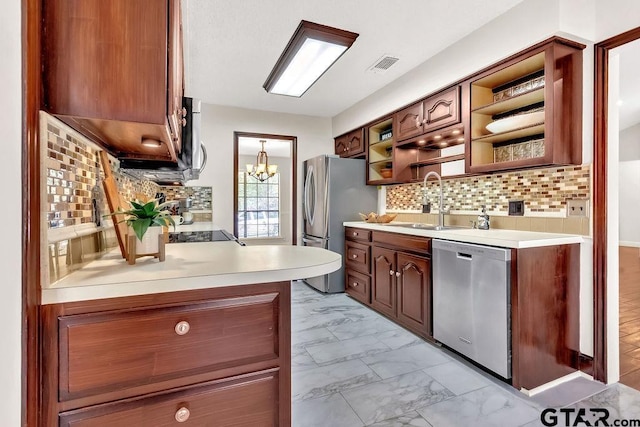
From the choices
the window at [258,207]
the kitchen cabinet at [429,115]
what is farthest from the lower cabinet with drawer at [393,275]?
the window at [258,207]

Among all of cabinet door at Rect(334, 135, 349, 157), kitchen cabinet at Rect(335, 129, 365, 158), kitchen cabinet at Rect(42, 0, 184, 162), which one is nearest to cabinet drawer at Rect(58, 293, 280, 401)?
kitchen cabinet at Rect(42, 0, 184, 162)

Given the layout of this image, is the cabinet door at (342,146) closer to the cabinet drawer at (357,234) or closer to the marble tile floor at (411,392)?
the cabinet drawer at (357,234)

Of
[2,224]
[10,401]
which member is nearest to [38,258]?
[2,224]

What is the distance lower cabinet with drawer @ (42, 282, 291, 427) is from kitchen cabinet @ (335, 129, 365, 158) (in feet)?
11.2

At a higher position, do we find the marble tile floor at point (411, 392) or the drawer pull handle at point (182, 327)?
the drawer pull handle at point (182, 327)

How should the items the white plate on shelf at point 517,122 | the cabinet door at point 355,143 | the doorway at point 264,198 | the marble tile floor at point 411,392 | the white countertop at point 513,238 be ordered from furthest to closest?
the doorway at point 264,198 < the cabinet door at point 355,143 < the white plate on shelf at point 517,122 < the white countertop at point 513,238 < the marble tile floor at point 411,392

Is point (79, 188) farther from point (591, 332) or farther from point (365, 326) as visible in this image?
point (591, 332)

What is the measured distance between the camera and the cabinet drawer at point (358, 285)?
3.45 m

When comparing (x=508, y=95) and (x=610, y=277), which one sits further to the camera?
(x=508, y=95)

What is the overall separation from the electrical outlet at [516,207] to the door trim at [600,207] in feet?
1.58

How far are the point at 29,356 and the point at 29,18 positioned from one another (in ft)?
2.72

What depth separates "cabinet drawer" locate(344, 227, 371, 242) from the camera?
3461 millimetres

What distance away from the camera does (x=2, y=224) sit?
660 millimetres

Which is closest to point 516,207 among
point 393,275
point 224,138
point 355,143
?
point 393,275
